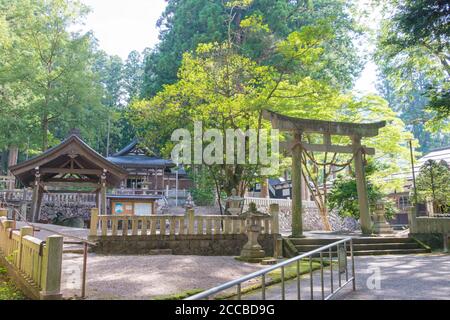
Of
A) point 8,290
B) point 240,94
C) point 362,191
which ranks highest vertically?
point 240,94

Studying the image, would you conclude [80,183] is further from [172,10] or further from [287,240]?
[172,10]

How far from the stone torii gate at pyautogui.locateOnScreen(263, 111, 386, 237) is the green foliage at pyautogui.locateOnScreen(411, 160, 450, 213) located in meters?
7.41

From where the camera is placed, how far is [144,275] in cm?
715

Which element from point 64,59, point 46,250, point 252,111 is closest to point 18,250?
point 46,250

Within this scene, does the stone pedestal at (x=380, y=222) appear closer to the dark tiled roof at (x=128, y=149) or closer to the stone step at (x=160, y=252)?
the stone step at (x=160, y=252)

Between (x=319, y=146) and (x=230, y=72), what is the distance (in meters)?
5.19

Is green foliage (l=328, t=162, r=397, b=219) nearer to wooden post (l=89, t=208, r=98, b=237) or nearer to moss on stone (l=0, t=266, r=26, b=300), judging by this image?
wooden post (l=89, t=208, r=98, b=237)

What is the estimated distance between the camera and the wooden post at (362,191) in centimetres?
1331

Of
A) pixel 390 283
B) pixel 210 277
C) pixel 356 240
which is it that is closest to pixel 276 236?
pixel 356 240

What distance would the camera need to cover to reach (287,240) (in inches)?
456

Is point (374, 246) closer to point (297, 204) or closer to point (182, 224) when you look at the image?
point (297, 204)

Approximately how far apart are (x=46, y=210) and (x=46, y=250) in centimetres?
2211

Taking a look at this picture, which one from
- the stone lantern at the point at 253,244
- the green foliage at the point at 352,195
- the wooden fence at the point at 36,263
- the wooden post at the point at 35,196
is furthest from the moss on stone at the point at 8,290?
the green foliage at the point at 352,195

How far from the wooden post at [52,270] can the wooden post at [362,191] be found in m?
11.2
